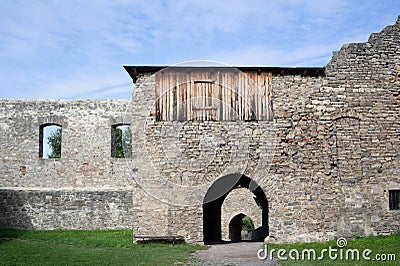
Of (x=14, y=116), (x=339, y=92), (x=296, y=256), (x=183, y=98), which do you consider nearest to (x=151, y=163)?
(x=183, y=98)

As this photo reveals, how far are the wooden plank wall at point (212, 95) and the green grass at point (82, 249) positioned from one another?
4122 mm

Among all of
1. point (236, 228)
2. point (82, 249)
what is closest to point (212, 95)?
point (82, 249)

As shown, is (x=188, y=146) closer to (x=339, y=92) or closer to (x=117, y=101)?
(x=339, y=92)

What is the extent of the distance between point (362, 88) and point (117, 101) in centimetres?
1120

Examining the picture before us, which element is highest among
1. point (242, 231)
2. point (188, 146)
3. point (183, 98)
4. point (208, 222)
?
point (183, 98)

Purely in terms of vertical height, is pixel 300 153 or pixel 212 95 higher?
pixel 212 95

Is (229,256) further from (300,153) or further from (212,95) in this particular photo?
(212,95)

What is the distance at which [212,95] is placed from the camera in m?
15.0

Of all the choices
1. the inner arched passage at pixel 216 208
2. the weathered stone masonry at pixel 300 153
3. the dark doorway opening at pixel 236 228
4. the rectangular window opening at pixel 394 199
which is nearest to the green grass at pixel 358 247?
the weathered stone masonry at pixel 300 153

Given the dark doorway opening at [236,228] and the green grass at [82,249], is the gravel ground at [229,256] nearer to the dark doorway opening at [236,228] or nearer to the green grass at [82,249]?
the green grass at [82,249]

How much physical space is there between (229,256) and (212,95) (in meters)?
5.12

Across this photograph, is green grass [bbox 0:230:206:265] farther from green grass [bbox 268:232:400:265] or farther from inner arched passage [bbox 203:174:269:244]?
inner arched passage [bbox 203:174:269:244]

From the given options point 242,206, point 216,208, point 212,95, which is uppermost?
point 212,95

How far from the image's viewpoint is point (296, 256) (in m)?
12.0
